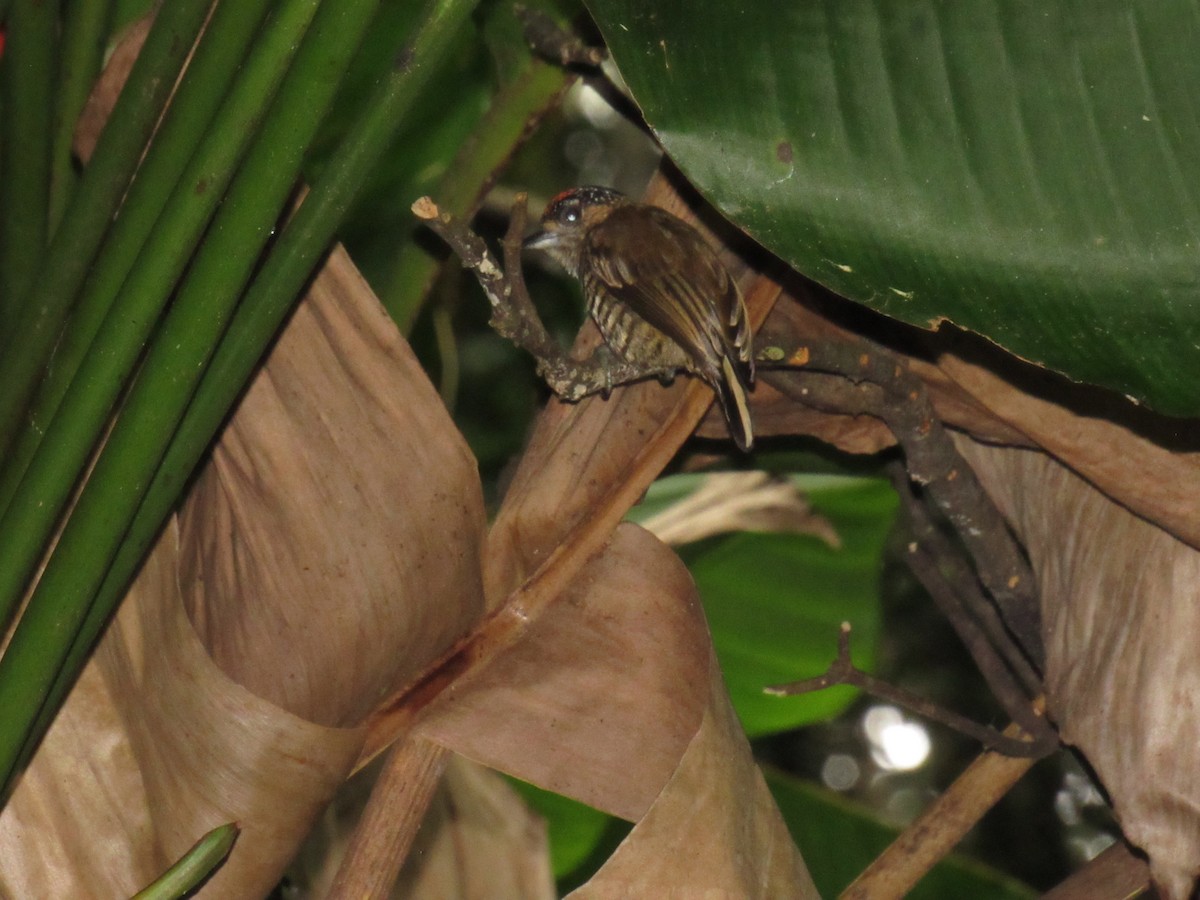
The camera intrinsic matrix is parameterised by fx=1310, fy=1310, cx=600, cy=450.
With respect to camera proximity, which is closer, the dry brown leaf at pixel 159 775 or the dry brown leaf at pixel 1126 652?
the dry brown leaf at pixel 159 775

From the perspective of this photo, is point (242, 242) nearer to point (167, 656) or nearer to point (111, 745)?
point (167, 656)

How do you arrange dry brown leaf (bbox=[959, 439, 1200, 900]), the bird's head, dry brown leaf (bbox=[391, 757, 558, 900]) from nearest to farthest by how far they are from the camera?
dry brown leaf (bbox=[959, 439, 1200, 900])
dry brown leaf (bbox=[391, 757, 558, 900])
the bird's head

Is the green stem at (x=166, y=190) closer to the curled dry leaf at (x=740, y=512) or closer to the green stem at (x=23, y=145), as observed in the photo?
the green stem at (x=23, y=145)

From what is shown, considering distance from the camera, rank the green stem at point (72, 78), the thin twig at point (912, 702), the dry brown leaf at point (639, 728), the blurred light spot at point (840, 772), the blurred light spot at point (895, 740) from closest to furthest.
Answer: the dry brown leaf at point (639, 728)
the green stem at point (72, 78)
the thin twig at point (912, 702)
the blurred light spot at point (895, 740)
the blurred light spot at point (840, 772)

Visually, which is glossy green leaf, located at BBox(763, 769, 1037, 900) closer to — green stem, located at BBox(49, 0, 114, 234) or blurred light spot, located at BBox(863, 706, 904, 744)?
green stem, located at BBox(49, 0, 114, 234)

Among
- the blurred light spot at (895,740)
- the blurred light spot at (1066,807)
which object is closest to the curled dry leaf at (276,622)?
the blurred light spot at (1066,807)

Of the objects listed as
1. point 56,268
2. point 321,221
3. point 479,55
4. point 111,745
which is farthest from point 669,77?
point 479,55

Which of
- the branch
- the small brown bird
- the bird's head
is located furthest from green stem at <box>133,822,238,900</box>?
the bird's head
